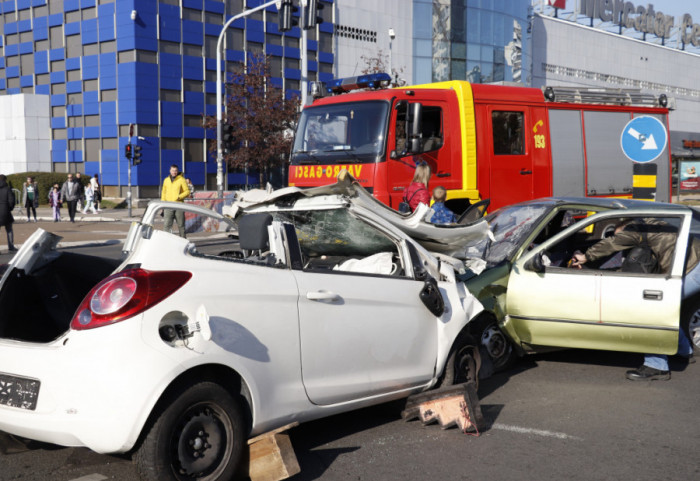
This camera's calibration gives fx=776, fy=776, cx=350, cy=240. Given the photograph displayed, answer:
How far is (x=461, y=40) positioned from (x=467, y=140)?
153ft

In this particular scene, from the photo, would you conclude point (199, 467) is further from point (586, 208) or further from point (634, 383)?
point (586, 208)

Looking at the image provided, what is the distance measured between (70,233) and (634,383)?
20.3 meters

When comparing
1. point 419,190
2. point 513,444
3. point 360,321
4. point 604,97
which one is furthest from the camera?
point 604,97

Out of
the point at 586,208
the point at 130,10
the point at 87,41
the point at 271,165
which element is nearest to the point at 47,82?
the point at 87,41

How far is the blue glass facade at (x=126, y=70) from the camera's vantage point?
1720 inches

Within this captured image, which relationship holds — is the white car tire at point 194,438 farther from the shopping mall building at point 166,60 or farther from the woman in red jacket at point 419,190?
the shopping mall building at point 166,60

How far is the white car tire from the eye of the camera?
12.0 feet

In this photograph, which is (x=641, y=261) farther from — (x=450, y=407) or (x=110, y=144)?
(x=110, y=144)

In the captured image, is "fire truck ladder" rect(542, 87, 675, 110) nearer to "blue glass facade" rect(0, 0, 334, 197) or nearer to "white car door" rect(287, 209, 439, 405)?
"white car door" rect(287, 209, 439, 405)

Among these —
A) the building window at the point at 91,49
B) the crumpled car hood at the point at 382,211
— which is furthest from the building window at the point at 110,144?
the crumpled car hood at the point at 382,211

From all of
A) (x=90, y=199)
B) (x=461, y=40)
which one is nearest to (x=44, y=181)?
(x=90, y=199)

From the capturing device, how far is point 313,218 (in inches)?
217

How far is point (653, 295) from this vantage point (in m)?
6.20

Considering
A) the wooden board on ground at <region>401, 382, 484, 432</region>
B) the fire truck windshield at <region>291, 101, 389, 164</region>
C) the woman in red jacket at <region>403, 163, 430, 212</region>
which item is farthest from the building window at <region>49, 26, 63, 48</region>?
the wooden board on ground at <region>401, 382, 484, 432</region>
